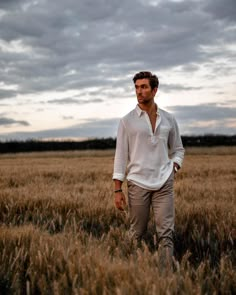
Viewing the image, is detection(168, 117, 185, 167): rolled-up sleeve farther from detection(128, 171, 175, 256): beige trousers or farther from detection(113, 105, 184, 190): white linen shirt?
detection(128, 171, 175, 256): beige trousers

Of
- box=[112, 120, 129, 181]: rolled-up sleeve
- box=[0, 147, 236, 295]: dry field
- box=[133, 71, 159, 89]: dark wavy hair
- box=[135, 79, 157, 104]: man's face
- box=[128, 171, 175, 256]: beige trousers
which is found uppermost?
box=[133, 71, 159, 89]: dark wavy hair

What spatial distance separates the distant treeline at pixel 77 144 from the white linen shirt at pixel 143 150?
144 feet

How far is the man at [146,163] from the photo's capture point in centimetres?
423

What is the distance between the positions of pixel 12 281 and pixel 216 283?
1.39m

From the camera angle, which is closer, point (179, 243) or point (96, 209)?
point (179, 243)

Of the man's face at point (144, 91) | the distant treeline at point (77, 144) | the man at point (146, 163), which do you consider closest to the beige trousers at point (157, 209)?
the man at point (146, 163)

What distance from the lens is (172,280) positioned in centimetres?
254

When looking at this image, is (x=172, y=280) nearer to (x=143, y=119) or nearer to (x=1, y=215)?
(x=143, y=119)

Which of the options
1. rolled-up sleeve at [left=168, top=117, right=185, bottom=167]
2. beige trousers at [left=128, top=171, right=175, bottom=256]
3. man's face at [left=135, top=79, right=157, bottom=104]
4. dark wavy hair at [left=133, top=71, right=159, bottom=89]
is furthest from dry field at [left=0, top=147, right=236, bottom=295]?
dark wavy hair at [left=133, top=71, right=159, bottom=89]

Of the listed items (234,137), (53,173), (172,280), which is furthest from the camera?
(234,137)

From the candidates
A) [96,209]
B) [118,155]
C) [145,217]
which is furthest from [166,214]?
[96,209]

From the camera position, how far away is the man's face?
418 cm

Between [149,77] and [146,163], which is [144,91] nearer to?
[149,77]

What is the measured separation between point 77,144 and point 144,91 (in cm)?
4738
